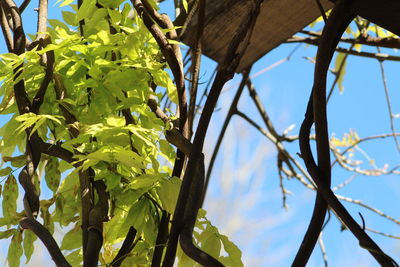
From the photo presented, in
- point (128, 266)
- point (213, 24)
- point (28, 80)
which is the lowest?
point (128, 266)

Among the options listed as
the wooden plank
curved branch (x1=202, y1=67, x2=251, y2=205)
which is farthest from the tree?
curved branch (x1=202, y1=67, x2=251, y2=205)

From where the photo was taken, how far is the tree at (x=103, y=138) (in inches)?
20.3

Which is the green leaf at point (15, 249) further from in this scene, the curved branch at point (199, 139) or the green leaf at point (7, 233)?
the curved branch at point (199, 139)

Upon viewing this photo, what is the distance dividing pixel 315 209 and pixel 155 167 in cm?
15

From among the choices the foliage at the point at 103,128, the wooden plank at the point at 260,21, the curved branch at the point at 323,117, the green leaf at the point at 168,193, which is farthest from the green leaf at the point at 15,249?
the wooden plank at the point at 260,21

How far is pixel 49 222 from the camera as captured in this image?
0.61m

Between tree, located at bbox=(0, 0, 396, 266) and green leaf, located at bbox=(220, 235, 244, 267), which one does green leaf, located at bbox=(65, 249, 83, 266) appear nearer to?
tree, located at bbox=(0, 0, 396, 266)

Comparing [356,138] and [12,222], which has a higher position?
[356,138]

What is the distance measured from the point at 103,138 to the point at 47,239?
0.10 metres

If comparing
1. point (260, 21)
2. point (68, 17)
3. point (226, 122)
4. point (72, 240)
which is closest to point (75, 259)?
point (72, 240)

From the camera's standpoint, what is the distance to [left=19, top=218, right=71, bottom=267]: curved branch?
1.57 ft

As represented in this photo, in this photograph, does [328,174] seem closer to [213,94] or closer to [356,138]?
[213,94]

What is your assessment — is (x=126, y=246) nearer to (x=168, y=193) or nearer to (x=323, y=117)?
(x=168, y=193)

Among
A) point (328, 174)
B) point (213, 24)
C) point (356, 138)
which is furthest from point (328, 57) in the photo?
point (356, 138)
